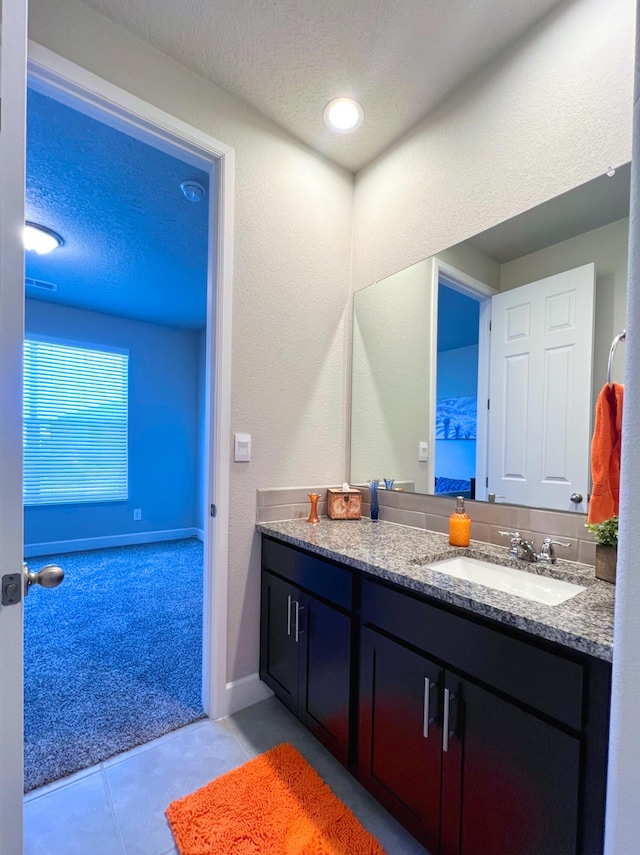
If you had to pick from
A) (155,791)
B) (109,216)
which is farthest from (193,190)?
(155,791)

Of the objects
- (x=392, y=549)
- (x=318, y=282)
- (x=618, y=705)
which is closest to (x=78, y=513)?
(x=318, y=282)

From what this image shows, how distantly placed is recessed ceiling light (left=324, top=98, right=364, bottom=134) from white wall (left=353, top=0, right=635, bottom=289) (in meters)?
0.27

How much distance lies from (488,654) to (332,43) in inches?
83.2

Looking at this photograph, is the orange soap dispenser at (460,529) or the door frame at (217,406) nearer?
the orange soap dispenser at (460,529)

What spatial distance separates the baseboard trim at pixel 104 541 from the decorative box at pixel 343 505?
11.5ft

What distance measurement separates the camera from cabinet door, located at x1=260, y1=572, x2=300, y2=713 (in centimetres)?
161

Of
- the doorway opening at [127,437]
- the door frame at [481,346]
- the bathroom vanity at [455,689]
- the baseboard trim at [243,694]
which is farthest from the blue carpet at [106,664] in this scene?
the door frame at [481,346]

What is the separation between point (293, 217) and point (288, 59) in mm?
578

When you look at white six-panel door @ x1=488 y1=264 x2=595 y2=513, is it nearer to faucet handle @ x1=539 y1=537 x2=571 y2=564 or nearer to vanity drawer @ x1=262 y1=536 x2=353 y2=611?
faucet handle @ x1=539 y1=537 x2=571 y2=564

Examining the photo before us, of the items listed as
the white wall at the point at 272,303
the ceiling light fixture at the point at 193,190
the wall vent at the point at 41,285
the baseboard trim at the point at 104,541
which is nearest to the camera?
the white wall at the point at 272,303

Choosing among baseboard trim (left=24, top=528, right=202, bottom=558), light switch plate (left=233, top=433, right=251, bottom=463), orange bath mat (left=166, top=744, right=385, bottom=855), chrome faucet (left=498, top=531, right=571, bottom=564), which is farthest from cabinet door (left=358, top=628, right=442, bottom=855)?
baseboard trim (left=24, top=528, right=202, bottom=558)

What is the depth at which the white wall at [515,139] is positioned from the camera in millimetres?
1245

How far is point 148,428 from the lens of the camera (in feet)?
15.4

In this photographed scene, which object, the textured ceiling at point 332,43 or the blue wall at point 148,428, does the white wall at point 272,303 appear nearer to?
the textured ceiling at point 332,43
